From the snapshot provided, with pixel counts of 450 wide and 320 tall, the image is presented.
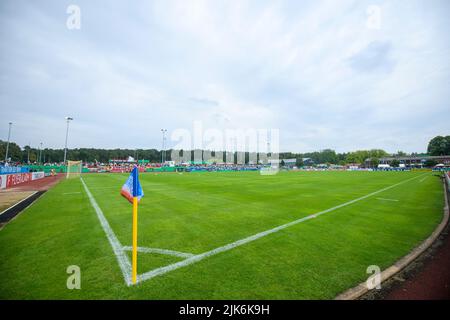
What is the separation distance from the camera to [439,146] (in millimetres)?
113750

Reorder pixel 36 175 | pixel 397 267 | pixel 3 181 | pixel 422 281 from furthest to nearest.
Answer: pixel 36 175, pixel 3 181, pixel 397 267, pixel 422 281

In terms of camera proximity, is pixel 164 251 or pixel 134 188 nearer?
pixel 134 188

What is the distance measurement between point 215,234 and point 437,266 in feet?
17.6

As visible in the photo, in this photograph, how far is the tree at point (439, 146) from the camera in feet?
362

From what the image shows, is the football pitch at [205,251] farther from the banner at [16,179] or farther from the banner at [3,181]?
the banner at [16,179]

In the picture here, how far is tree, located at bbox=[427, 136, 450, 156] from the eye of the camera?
11019 centimetres

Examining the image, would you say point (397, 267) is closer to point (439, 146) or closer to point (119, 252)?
point (119, 252)

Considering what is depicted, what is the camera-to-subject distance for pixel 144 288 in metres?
3.17

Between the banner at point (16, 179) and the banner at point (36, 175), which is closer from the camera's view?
the banner at point (16, 179)

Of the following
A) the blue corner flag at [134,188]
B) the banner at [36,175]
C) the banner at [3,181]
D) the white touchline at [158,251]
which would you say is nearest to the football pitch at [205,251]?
the white touchline at [158,251]

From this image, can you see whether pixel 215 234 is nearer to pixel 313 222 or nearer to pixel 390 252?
pixel 313 222

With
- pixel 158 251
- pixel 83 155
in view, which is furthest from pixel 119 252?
pixel 83 155

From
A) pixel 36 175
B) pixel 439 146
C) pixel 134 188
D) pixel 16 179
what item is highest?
pixel 439 146
